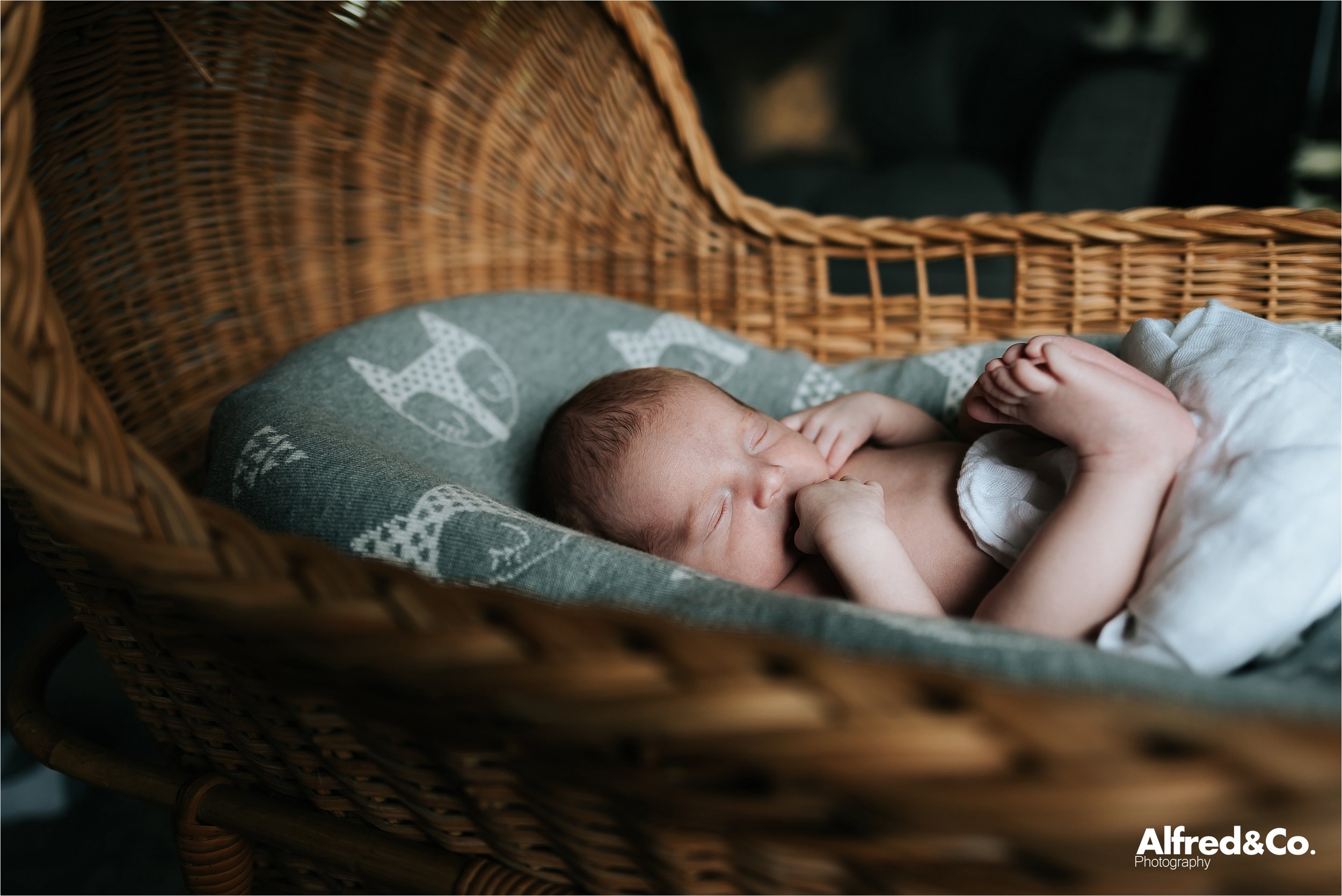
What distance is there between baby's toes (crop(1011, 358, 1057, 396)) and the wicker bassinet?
392 millimetres

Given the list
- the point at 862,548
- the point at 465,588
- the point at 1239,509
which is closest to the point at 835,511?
the point at 862,548

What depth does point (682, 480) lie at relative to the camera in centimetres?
85

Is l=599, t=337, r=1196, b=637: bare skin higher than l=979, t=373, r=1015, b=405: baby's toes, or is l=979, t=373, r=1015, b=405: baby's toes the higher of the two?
l=979, t=373, r=1015, b=405: baby's toes

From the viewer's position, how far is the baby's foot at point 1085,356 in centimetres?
69

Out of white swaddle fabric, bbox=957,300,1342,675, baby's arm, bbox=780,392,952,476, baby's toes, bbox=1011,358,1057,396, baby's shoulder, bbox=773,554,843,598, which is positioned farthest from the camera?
baby's arm, bbox=780,392,952,476

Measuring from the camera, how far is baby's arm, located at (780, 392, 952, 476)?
37.2 inches

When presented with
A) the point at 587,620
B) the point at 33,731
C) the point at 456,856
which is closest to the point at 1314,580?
the point at 587,620

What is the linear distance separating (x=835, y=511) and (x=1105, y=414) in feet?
0.77

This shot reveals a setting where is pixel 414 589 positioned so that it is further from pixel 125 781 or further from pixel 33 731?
pixel 33 731

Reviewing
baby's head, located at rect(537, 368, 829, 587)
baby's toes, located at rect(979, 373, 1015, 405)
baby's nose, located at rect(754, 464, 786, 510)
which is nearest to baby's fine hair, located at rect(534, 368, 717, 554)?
baby's head, located at rect(537, 368, 829, 587)

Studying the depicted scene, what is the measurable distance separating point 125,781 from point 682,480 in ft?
1.86

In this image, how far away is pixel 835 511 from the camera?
77 centimetres

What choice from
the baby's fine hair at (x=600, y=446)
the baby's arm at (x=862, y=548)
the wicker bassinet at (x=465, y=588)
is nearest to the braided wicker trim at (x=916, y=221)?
the wicker bassinet at (x=465, y=588)

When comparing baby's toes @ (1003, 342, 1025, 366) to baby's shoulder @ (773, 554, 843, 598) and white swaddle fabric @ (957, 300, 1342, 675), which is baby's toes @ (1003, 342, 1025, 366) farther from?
baby's shoulder @ (773, 554, 843, 598)
